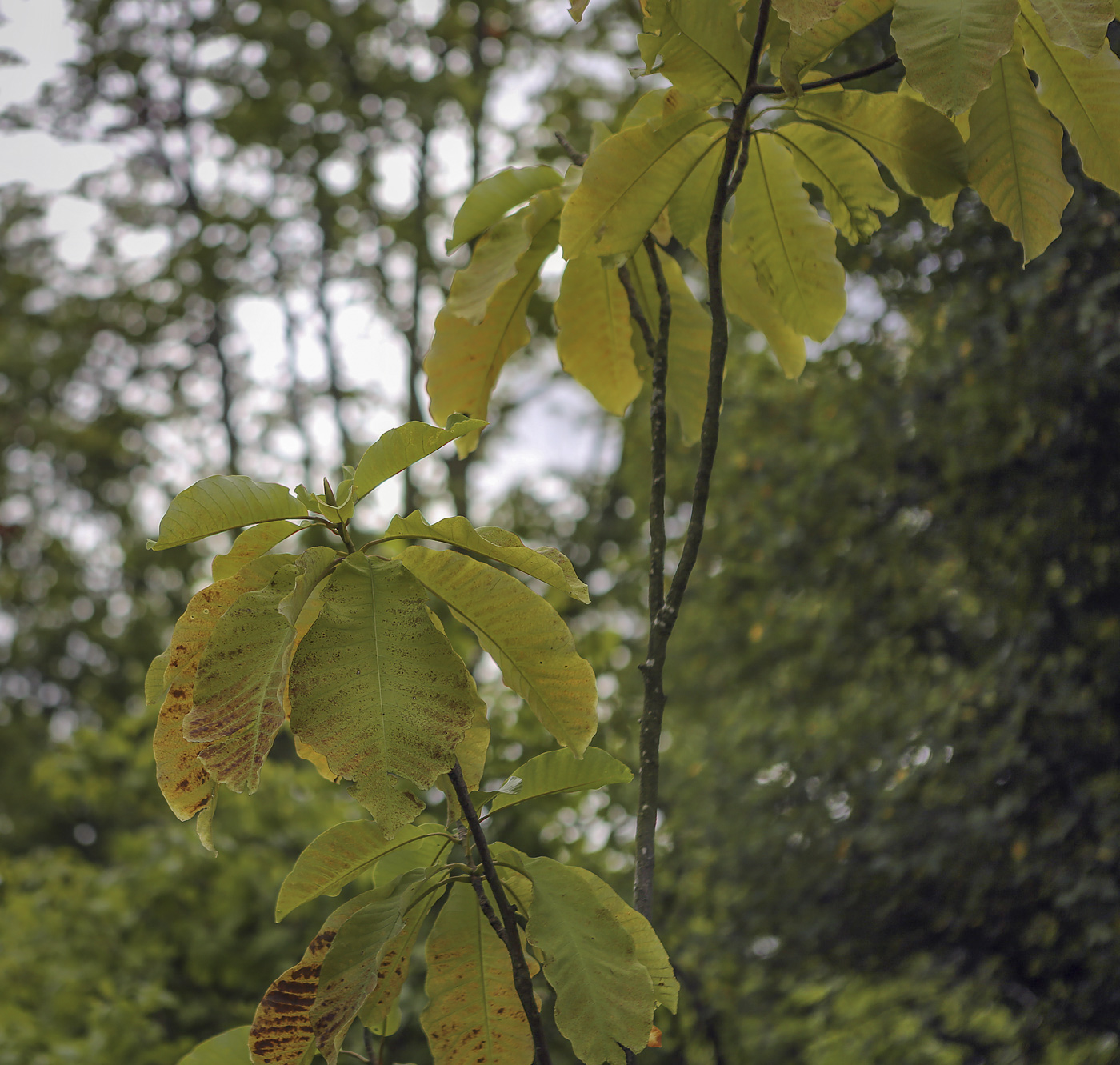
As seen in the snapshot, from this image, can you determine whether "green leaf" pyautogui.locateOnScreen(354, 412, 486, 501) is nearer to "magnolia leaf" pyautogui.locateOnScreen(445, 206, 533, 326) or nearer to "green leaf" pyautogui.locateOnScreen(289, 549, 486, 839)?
"green leaf" pyautogui.locateOnScreen(289, 549, 486, 839)

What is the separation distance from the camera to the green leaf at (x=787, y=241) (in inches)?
45.9

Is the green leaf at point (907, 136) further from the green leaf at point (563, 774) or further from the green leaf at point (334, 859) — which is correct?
the green leaf at point (334, 859)

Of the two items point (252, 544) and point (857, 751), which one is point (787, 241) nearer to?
point (252, 544)

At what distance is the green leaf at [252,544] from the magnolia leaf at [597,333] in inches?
21.2

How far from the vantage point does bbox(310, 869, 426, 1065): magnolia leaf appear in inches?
33.5

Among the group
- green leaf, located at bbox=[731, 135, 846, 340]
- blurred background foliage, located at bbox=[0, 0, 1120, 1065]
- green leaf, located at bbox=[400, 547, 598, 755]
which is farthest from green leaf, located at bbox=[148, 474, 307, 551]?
blurred background foliage, located at bbox=[0, 0, 1120, 1065]

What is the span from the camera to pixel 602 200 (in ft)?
3.35

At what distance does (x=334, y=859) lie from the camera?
97cm

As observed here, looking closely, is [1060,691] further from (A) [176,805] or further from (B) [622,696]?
(A) [176,805]

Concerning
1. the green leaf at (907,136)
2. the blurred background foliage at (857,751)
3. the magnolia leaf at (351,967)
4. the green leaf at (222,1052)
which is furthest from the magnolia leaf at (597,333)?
the blurred background foliage at (857,751)

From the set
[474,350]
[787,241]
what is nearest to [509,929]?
[474,350]

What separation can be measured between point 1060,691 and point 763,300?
1953 millimetres

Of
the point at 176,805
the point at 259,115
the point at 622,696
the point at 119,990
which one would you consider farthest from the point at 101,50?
the point at 176,805

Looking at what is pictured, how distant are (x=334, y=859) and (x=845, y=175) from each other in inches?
37.2
